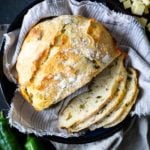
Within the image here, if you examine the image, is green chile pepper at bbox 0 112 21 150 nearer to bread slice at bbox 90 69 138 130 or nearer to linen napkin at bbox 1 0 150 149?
linen napkin at bbox 1 0 150 149

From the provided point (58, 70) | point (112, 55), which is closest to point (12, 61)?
point (58, 70)

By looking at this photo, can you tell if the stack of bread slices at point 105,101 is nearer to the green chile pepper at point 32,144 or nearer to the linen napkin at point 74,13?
the linen napkin at point 74,13

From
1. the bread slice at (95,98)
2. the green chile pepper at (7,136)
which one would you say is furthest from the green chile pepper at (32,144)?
the bread slice at (95,98)

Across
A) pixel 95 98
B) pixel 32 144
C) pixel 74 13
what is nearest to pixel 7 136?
pixel 32 144

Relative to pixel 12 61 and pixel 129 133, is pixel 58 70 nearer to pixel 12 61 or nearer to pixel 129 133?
pixel 12 61

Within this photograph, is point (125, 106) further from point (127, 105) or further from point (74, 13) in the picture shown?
point (74, 13)

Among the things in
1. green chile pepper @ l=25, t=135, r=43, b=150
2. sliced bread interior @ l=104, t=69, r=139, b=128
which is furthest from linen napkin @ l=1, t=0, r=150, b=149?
green chile pepper @ l=25, t=135, r=43, b=150
